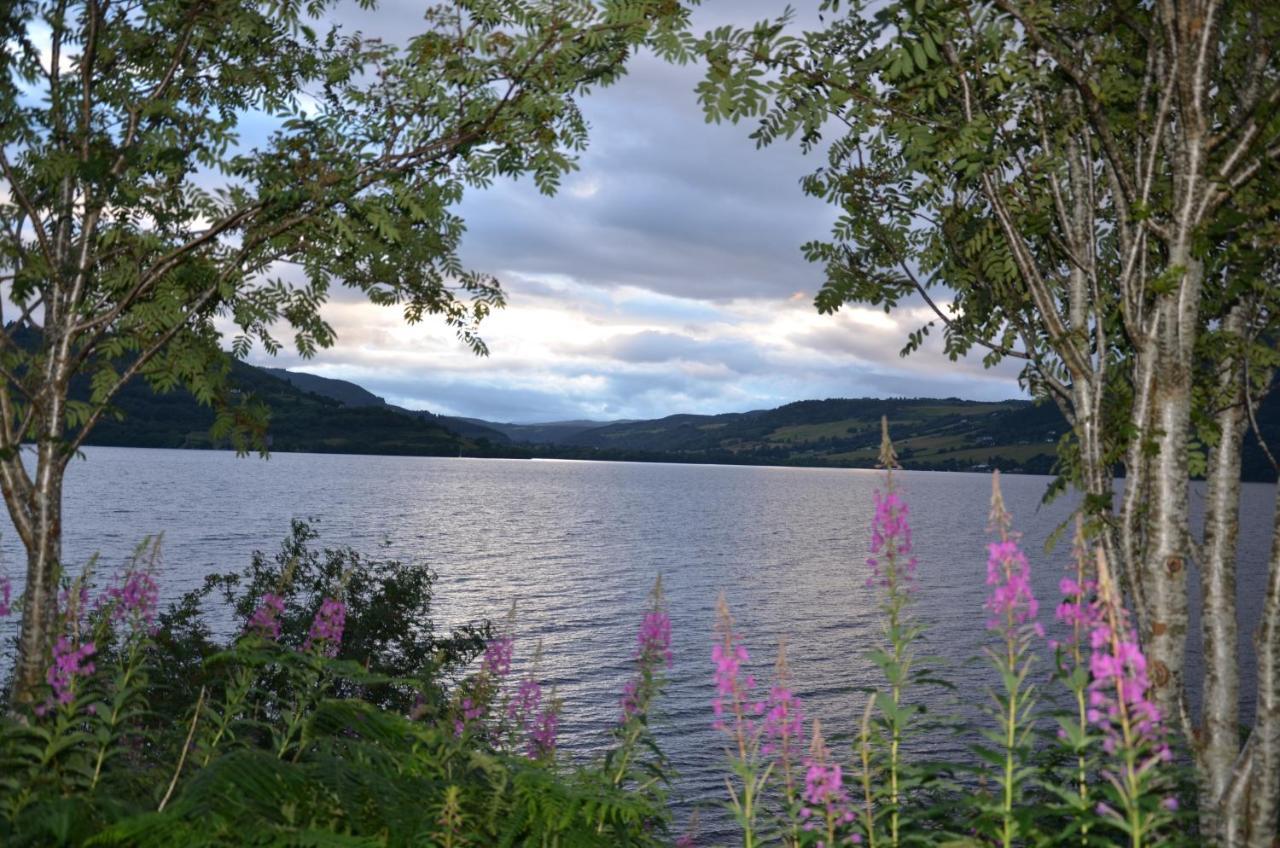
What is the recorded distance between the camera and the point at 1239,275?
9.06 m

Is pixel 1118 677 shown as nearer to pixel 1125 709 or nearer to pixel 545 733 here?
pixel 1125 709

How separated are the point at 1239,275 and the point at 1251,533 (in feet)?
533

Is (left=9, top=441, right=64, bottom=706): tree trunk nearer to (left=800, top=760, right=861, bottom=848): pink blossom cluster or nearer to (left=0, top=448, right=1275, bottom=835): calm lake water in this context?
(left=800, top=760, right=861, bottom=848): pink blossom cluster

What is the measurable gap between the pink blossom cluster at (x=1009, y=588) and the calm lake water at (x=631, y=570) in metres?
2.40

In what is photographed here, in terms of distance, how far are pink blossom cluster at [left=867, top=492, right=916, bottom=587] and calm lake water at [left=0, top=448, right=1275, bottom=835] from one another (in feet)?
4.53

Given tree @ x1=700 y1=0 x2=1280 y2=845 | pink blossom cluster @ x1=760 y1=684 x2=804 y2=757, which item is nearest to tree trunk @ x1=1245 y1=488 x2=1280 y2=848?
tree @ x1=700 y1=0 x2=1280 y2=845

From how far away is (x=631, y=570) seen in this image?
91.1 m

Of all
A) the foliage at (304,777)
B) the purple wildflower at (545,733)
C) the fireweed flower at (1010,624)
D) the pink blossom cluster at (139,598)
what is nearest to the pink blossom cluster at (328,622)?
the foliage at (304,777)

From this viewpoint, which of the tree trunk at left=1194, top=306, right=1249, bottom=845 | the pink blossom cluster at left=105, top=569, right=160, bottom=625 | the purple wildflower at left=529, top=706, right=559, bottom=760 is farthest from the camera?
the tree trunk at left=1194, top=306, right=1249, bottom=845

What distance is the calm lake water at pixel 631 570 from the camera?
46906 mm

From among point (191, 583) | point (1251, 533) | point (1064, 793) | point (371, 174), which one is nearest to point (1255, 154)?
point (1064, 793)

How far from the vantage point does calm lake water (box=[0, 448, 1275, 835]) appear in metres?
46.9

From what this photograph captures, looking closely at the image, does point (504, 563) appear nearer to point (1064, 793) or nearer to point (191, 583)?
point (191, 583)

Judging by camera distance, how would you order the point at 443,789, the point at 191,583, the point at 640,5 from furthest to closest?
1. the point at 191,583
2. the point at 640,5
3. the point at 443,789
